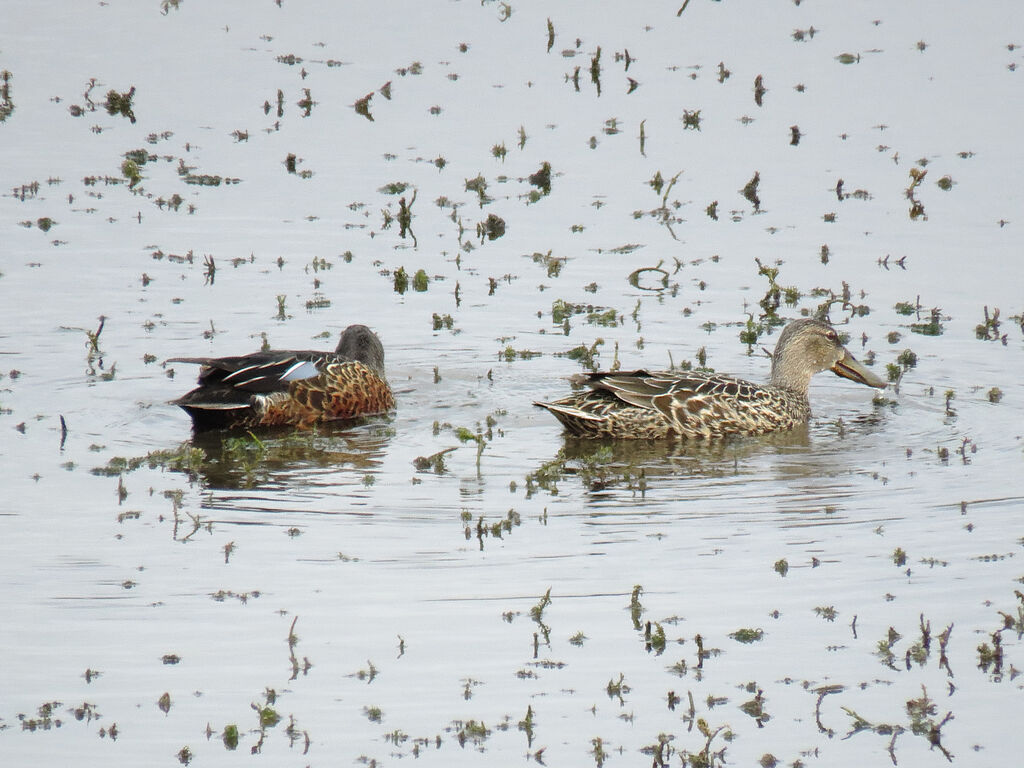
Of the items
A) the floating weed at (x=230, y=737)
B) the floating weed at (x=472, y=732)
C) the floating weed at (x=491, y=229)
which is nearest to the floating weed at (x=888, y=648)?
the floating weed at (x=472, y=732)

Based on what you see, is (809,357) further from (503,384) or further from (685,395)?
(503,384)

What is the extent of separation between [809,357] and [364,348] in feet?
11.2

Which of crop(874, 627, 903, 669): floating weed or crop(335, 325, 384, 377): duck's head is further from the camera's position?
crop(335, 325, 384, 377): duck's head

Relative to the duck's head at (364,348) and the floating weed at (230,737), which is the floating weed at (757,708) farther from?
the duck's head at (364,348)

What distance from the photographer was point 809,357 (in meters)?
12.6

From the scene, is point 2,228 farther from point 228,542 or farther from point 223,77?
point 228,542

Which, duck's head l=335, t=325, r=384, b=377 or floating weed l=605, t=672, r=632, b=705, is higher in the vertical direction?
duck's head l=335, t=325, r=384, b=377

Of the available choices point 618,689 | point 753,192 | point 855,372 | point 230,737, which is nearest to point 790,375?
point 855,372

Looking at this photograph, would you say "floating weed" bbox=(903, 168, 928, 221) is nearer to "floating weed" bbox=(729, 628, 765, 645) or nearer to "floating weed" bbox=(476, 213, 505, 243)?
"floating weed" bbox=(476, 213, 505, 243)

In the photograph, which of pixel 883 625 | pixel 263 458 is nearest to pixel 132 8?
pixel 263 458

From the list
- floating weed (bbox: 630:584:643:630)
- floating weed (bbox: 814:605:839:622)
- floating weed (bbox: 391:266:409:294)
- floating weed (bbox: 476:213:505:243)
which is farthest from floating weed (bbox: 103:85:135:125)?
floating weed (bbox: 814:605:839:622)

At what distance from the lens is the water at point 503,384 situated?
6.96m

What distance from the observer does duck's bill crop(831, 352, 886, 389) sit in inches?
494

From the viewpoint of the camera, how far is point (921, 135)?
1811 centimetres
